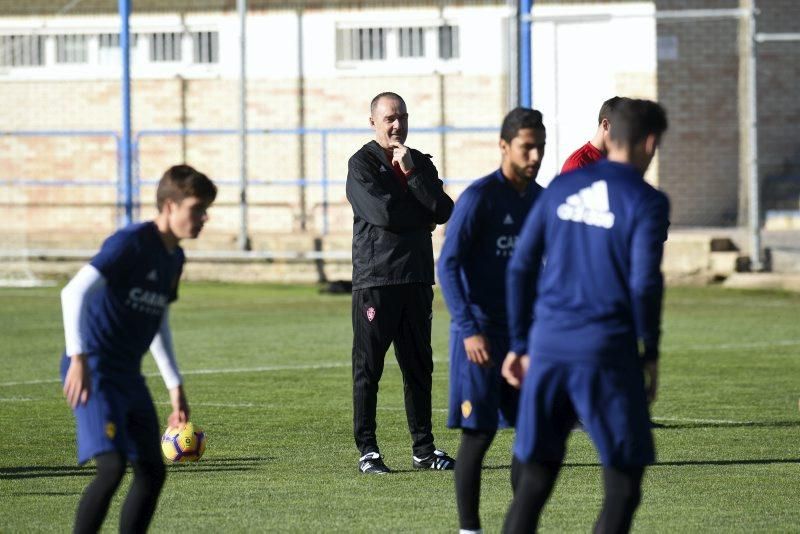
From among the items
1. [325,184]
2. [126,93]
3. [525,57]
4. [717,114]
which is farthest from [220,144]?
[717,114]

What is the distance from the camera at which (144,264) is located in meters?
6.66

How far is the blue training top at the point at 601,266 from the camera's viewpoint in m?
6.01

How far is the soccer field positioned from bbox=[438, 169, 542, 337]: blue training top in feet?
3.59

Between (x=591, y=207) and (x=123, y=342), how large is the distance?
1.90 meters

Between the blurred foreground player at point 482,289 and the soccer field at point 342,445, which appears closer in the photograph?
the blurred foreground player at point 482,289

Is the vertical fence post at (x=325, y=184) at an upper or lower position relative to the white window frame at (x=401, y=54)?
lower

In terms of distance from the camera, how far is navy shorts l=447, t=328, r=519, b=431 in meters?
7.62

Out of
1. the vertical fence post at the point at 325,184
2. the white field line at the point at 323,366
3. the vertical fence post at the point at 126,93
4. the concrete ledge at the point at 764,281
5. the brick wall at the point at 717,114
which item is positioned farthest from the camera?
the vertical fence post at the point at 325,184

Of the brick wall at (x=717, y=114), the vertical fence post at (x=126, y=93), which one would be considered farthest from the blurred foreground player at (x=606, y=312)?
the brick wall at (x=717, y=114)

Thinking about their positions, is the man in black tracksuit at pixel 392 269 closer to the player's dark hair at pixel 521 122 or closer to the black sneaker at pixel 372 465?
the black sneaker at pixel 372 465

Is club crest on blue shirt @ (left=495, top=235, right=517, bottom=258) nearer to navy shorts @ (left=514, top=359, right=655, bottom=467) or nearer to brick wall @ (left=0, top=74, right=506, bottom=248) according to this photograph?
navy shorts @ (left=514, top=359, right=655, bottom=467)

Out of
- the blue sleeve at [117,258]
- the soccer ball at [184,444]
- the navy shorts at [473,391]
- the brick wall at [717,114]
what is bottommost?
the soccer ball at [184,444]

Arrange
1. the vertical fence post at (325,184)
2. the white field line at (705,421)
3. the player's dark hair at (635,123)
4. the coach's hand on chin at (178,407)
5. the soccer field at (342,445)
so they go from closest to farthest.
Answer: the player's dark hair at (635,123) < the coach's hand on chin at (178,407) < the soccer field at (342,445) < the white field line at (705,421) < the vertical fence post at (325,184)

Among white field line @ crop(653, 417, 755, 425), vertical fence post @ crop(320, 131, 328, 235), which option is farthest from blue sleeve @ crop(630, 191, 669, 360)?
vertical fence post @ crop(320, 131, 328, 235)
